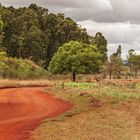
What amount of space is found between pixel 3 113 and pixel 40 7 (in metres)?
93.1

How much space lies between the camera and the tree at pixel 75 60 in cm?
6276

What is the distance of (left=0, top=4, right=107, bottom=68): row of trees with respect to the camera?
95.1m

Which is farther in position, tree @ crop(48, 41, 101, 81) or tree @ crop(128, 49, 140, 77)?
tree @ crop(128, 49, 140, 77)

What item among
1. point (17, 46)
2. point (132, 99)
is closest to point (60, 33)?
point (17, 46)

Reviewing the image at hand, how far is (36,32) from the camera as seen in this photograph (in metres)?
96.7

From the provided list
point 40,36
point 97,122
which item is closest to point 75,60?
point 40,36

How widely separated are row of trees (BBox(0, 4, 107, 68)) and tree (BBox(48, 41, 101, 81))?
29.2 m

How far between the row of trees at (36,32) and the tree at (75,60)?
29.2m

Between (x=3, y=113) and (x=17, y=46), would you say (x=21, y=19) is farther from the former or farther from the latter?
(x=3, y=113)

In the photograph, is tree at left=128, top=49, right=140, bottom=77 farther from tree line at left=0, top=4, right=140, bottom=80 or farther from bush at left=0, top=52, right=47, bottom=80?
bush at left=0, top=52, right=47, bottom=80

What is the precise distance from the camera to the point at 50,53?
4321 inches

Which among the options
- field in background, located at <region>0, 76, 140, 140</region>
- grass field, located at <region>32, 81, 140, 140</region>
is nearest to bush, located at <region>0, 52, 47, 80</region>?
field in background, located at <region>0, 76, 140, 140</region>

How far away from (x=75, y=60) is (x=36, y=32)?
1386 inches

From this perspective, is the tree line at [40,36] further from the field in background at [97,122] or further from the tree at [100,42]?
the field in background at [97,122]
